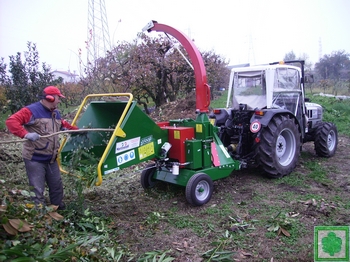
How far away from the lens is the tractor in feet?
16.8

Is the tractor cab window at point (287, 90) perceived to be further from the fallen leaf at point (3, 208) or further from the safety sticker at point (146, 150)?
the fallen leaf at point (3, 208)

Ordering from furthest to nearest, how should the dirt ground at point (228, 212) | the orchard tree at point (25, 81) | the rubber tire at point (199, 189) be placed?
the orchard tree at point (25, 81) < the rubber tire at point (199, 189) < the dirt ground at point (228, 212)

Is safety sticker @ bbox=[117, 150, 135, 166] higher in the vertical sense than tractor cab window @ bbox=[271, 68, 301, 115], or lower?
lower

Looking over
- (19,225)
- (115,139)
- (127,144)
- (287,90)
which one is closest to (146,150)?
(127,144)

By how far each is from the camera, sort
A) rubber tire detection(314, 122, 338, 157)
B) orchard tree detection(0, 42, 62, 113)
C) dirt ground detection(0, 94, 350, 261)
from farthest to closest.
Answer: orchard tree detection(0, 42, 62, 113) < rubber tire detection(314, 122, 338, 157) < dirt ground detection(0, 94, 350, 261)

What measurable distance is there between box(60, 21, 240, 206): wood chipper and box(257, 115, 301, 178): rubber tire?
624 mm

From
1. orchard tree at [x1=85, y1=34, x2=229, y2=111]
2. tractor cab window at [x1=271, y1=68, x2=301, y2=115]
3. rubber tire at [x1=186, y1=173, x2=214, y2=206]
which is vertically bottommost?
rubber tire at [x1=186, y1=173, x2=214, y2=206]

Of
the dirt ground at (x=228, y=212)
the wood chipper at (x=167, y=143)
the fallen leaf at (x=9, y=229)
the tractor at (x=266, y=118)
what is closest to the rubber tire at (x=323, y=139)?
the tractor at (x=266, y=118)

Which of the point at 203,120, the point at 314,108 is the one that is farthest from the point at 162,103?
the point at 203,120

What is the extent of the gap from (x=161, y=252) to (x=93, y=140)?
1786 mm

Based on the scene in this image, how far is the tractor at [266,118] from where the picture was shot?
511cm

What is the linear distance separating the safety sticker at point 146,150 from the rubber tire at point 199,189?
2.15 feet

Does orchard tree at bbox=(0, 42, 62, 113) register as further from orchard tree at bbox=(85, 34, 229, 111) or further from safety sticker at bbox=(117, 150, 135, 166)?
safety sticker at bbox=(117, 150, 135, 166)

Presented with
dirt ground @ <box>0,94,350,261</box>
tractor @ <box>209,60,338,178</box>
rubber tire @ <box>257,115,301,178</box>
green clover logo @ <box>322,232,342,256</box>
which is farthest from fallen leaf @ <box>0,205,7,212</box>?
rubber tire @ <box>257,115,301,178</box>
